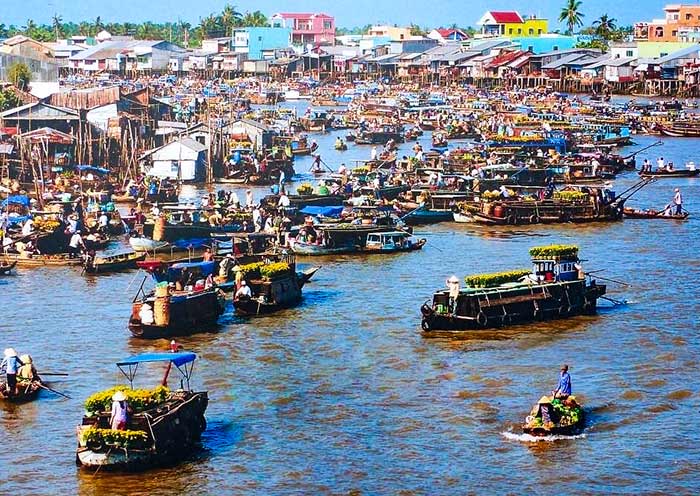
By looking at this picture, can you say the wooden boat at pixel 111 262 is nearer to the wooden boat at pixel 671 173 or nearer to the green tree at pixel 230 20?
the wooden boat at pixel 671 173

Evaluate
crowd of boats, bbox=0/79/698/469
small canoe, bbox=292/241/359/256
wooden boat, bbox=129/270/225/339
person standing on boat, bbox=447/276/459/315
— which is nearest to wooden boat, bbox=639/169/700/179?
crowd of boats, bbox=0/79/698/469

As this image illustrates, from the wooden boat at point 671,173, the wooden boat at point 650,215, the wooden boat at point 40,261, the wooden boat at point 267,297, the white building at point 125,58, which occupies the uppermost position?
the white building at point 125,58

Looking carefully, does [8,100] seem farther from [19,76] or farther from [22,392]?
[22,392]

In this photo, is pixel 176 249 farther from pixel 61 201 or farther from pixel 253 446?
pixel 253 446

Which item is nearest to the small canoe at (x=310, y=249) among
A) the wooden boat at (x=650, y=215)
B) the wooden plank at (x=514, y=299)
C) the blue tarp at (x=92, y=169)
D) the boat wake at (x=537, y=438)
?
the wooden plank at (x=514, y=299)

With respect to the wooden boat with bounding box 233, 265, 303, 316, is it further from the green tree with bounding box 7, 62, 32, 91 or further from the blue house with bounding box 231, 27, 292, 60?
the blue house with bounding box 231, 27, 292, 60

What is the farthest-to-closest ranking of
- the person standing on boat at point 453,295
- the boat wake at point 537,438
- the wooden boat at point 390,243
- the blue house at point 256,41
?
the blue house at point 256,41 → the wooden boat at point 390,243 → the person standing on boat at point 453,295 → the boat wake at point 537,438

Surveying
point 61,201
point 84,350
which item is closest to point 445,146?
point 61,201
